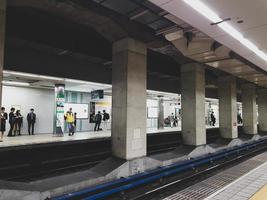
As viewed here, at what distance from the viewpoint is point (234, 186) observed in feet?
17.3

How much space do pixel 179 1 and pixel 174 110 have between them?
2661 cm

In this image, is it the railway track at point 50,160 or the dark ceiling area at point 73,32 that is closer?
the dark ceiling area at point 73,32

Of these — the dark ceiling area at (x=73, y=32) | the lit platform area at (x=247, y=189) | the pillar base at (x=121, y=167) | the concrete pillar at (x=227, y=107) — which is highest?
the dark ceiling area at (x=73, y=32)

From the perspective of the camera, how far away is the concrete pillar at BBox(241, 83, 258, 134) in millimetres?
15336

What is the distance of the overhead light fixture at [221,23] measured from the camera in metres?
3.81

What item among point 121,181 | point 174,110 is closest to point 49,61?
point 121,181

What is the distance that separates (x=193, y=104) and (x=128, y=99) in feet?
13.5

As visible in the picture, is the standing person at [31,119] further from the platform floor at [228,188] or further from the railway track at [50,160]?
the platform floor at [228,188]

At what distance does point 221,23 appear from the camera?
4598 millimetres

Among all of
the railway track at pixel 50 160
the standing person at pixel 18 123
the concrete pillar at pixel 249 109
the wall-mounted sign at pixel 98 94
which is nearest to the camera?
the railway track at pixel 50 160

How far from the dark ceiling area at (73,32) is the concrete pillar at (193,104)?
2.52 ft

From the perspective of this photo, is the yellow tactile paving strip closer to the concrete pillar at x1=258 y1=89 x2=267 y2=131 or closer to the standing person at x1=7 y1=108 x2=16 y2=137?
the standing person at x1=7 y1=108 x2=16 y2=137

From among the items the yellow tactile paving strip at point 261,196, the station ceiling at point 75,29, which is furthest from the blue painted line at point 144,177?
the station ceiling at point 75,29

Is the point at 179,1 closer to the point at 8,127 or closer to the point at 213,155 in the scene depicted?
the point at 213,155
